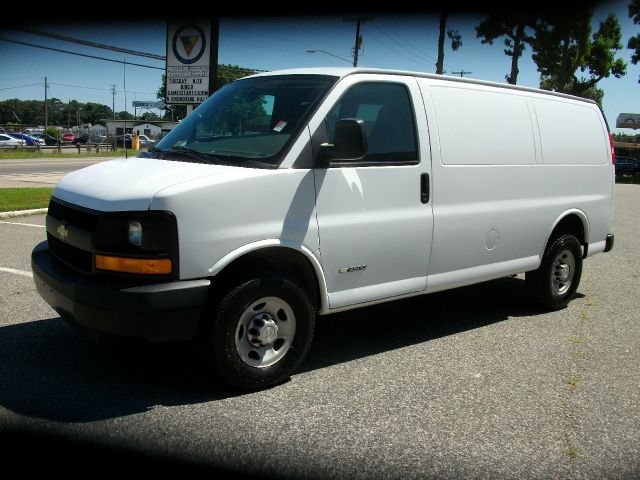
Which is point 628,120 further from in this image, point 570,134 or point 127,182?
point 127,182

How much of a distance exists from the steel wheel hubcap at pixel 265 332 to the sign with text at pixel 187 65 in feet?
37.3

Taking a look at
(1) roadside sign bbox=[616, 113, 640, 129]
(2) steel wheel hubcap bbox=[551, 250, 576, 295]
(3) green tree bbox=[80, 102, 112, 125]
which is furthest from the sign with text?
(3) green tree bbox=[80, 102, 112, 125]

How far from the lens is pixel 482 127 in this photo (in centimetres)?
541

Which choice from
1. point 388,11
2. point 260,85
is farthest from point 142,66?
point 260,85

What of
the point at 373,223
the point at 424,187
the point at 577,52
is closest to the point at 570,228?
the point at 424,187

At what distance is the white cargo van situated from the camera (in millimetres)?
3740

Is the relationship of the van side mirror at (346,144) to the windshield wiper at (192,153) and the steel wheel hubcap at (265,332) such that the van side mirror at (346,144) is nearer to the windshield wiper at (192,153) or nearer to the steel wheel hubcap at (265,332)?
the windshield wiper at (192,153)

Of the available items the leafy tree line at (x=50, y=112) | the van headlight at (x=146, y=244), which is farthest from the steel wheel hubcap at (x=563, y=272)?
the leafy tree line at (x=50, y=112)

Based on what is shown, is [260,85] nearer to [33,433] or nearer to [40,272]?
[40,272]

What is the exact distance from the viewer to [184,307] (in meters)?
3.72

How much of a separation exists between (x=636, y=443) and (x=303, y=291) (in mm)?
2181

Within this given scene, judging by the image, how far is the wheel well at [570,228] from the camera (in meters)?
6.43

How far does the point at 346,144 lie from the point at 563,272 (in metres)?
3.42

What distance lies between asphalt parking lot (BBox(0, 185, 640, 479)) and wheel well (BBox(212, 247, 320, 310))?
67cm
